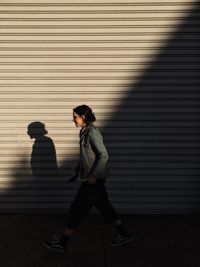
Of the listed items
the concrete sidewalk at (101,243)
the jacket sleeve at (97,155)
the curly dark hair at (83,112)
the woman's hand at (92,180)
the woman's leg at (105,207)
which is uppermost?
the curly dark hair at (83,112)

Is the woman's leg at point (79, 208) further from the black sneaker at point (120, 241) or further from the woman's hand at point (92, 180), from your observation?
the black sneaker at point (120, 241)

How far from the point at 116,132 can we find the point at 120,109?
0.34 m

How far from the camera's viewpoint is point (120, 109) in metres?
7.47

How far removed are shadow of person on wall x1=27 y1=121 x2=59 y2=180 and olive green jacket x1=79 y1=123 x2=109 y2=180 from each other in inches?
58.0

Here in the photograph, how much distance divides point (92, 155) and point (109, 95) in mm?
1586

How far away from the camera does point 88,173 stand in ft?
19.8

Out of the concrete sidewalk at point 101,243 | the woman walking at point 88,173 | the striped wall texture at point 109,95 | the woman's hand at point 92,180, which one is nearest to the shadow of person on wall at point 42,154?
the striped wall texture at point 109,95

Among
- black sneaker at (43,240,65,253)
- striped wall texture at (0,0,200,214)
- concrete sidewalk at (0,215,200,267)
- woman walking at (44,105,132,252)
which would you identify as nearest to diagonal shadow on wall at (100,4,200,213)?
striped wall texture at (0,0,200,214)

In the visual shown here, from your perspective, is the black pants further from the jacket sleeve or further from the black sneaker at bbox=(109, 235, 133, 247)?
the black sneaker at bbox=(109, 235, 133, 247)

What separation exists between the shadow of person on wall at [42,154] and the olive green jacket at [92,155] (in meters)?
1.47

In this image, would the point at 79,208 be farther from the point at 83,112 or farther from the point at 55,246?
the point at 83,112

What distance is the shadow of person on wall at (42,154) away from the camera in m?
7.50

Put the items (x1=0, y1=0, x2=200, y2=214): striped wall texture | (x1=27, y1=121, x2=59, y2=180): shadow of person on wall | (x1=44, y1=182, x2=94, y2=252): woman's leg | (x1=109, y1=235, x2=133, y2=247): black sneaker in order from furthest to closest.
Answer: (x1=27, y1=121, x2=59, y2=180): shadow of person on wall, (x1=0, y1=0, x2=200, y2=214): striped wall texture, (x1=109, y1=235, x2=133, y2=247): black sneaker, (x1=44, y1=182, x2=94, y2=252): woman's leg

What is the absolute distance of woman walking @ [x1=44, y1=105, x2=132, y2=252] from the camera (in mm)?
5980
